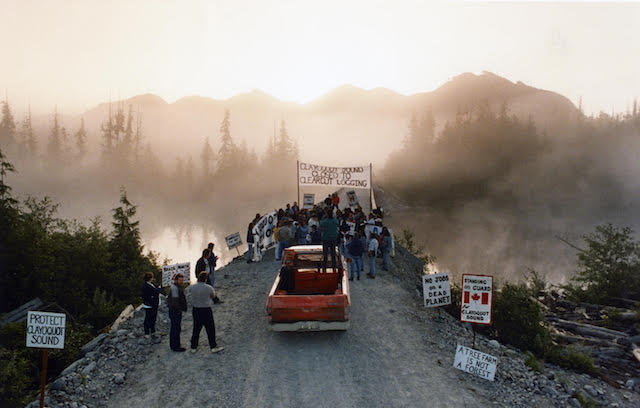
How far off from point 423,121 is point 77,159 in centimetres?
12656

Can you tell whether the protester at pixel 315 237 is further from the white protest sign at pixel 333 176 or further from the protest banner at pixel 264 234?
the white protest sign at pixel 333 176

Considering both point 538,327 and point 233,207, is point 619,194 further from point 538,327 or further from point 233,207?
point 538,327

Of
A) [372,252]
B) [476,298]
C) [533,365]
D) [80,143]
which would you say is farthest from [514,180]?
[80,143]

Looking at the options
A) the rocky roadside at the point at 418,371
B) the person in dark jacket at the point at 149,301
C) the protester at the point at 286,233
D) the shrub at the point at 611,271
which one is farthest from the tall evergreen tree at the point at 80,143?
the shrub at the point at 611,271

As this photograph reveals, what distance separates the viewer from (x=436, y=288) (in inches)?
472

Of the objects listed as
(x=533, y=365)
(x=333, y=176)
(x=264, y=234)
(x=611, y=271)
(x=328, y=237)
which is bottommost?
(x=611, y=271)

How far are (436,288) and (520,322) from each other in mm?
4032

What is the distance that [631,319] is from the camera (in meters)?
18.5

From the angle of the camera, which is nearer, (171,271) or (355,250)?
(171,271)

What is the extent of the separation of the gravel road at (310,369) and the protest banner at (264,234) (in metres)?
6.18

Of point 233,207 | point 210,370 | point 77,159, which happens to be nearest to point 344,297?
point 210,370

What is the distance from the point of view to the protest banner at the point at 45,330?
303 inches

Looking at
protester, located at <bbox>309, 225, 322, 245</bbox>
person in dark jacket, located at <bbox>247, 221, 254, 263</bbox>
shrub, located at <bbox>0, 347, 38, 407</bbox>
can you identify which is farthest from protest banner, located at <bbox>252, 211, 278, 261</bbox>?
shrub, located at <bbox>0, 347, 38, 407</bbox>

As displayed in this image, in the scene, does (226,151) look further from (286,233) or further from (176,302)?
(176,302)
